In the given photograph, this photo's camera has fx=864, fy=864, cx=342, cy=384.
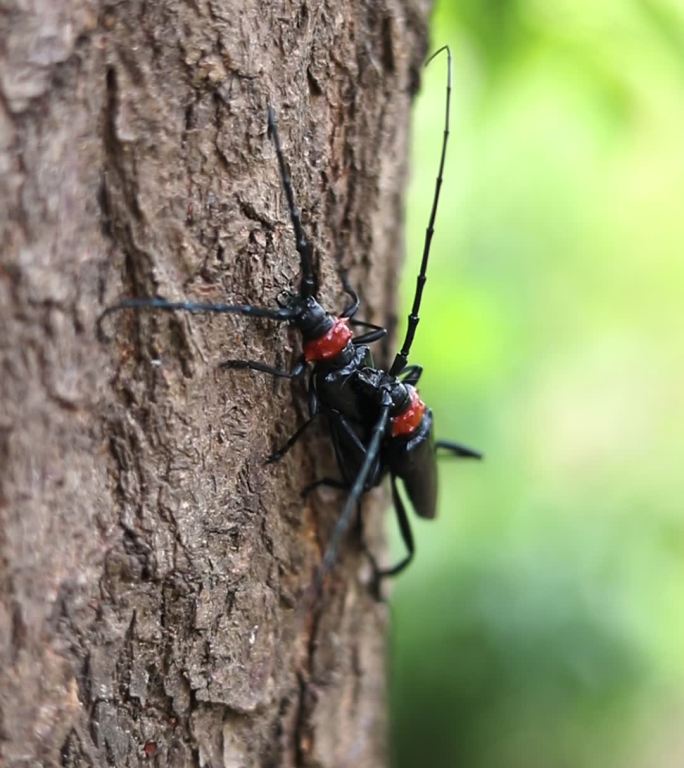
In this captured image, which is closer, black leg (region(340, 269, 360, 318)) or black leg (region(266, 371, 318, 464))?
black leg (region(266, 371, 318, 464))

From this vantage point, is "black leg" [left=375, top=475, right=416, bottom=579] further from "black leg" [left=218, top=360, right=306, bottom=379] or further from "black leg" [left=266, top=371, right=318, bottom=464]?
"black leg" [left=218, top=360, right=306, bottom=379]

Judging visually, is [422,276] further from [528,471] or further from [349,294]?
[528,471]

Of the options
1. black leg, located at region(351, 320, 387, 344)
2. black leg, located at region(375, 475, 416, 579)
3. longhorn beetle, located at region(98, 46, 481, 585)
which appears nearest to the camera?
longhorn beetle, located at region(98, 46, 481, 585)

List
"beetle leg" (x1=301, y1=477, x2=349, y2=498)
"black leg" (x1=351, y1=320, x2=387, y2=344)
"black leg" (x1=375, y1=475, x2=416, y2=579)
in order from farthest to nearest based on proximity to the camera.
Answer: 1. "black leg" (x1=375, y1=475, x2=416, y2=579)
2. "black leg" (x1=351, y1=320, x2=387, y2=344)
3. "beetle leg" (x1=301, y1=477, x2=349, y2=498)

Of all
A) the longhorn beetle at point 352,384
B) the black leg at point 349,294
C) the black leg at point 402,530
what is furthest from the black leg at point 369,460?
the black leg at point 402,530

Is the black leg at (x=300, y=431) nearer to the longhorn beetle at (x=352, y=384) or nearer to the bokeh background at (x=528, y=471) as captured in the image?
the longhorn beetle at (x=352, y=384)

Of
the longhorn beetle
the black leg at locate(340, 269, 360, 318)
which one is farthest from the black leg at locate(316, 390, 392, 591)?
the black leg at locate(340, 269, 360, 318)
